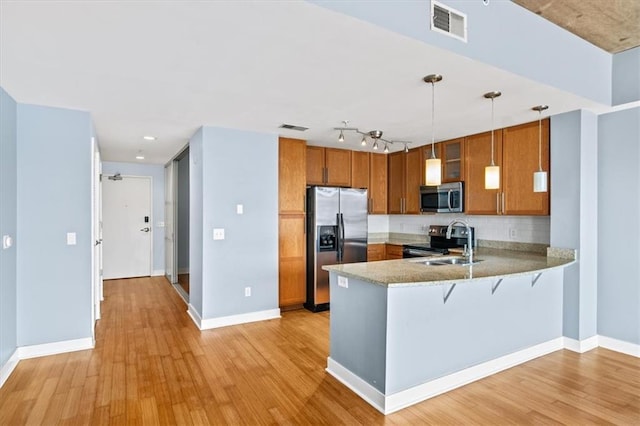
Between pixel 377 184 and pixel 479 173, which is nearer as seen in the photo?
pixel 479 173

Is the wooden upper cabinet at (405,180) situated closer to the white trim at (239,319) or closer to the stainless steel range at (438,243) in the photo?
the stainless steel range at (438,243)

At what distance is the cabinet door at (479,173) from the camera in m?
4.30

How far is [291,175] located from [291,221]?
0.62m

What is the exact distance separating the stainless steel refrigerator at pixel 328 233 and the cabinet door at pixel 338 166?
1.35ft

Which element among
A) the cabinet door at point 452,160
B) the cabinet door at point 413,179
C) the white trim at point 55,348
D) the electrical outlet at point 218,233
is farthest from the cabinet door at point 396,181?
the white trim at point 55,348

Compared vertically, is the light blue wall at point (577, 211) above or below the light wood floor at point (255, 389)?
above

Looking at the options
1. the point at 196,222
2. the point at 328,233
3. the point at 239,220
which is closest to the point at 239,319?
the point at 239,220

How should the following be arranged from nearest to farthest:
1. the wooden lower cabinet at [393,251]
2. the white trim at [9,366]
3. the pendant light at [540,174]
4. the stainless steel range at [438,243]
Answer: the white trim at [9,366] < the pendant light at [540,174] < the stainless steel range at [438,243] < the wooden lower cabinet at [393,251]

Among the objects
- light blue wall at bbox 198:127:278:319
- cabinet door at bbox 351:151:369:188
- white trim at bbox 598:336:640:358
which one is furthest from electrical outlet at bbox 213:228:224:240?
white trim at bbox 598:336:640:358

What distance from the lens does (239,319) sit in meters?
4.40

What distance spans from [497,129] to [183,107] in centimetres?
352

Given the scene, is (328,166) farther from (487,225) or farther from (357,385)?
(357,385)

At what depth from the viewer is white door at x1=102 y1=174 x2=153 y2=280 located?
6992mm

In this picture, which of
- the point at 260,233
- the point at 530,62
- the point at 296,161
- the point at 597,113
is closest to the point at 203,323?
the point at 260,233
